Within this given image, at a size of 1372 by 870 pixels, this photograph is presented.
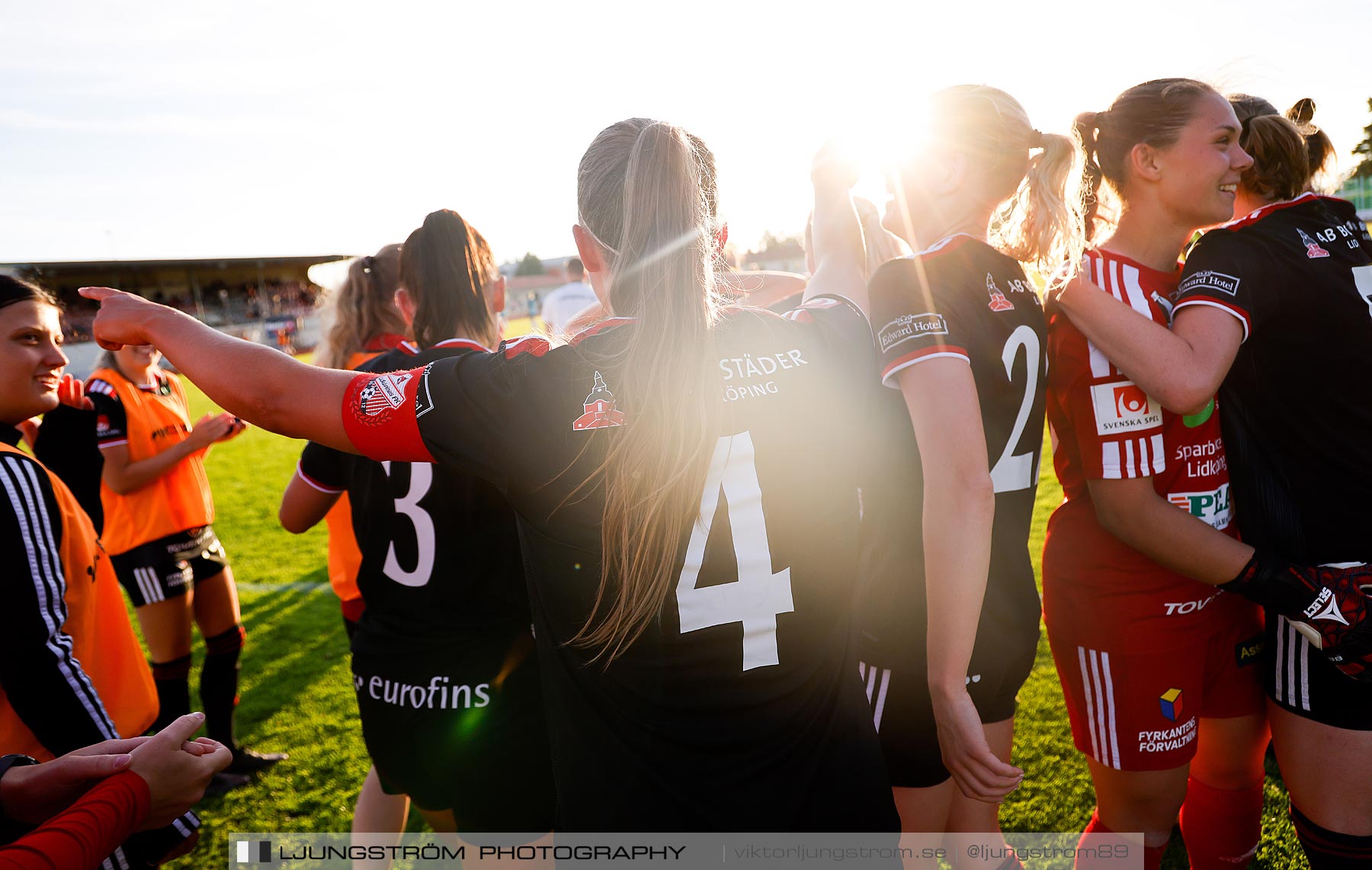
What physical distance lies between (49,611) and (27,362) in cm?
77

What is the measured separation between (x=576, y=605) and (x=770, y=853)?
1.96ft

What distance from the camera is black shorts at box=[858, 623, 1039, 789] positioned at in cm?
193

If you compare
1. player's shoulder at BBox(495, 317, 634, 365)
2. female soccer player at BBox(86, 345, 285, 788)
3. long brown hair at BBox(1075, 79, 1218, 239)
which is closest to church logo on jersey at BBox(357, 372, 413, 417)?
player's shoulder at BBox(495, 317, 634, 365)

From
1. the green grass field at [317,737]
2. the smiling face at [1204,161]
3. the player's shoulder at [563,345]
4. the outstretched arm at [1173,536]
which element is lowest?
the green grass field at [317,737]

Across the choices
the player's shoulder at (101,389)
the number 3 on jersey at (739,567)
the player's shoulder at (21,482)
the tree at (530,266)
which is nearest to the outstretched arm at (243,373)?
the number 3 on jersey at (739,567)

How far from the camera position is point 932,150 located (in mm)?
1878

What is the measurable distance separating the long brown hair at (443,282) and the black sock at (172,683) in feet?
8.47

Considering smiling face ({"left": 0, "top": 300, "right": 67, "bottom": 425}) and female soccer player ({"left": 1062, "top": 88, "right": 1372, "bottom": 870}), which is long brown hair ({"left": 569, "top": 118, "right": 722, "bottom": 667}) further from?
smiling face ({"left": 0, "top": 300, "right": 67, "bottom": 425})

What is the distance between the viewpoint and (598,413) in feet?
4.23

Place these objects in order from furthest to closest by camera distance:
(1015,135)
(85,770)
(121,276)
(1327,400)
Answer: (121,276) → (1327,400) → (1015,135) → (85,770)

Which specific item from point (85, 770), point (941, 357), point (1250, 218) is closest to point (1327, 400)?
point (1250, 218)

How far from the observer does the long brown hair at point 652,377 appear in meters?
1.29

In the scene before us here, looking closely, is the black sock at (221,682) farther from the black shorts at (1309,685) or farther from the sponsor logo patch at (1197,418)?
the black shorts at (1309,685)

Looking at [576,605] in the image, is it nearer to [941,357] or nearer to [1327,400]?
[941,357]
